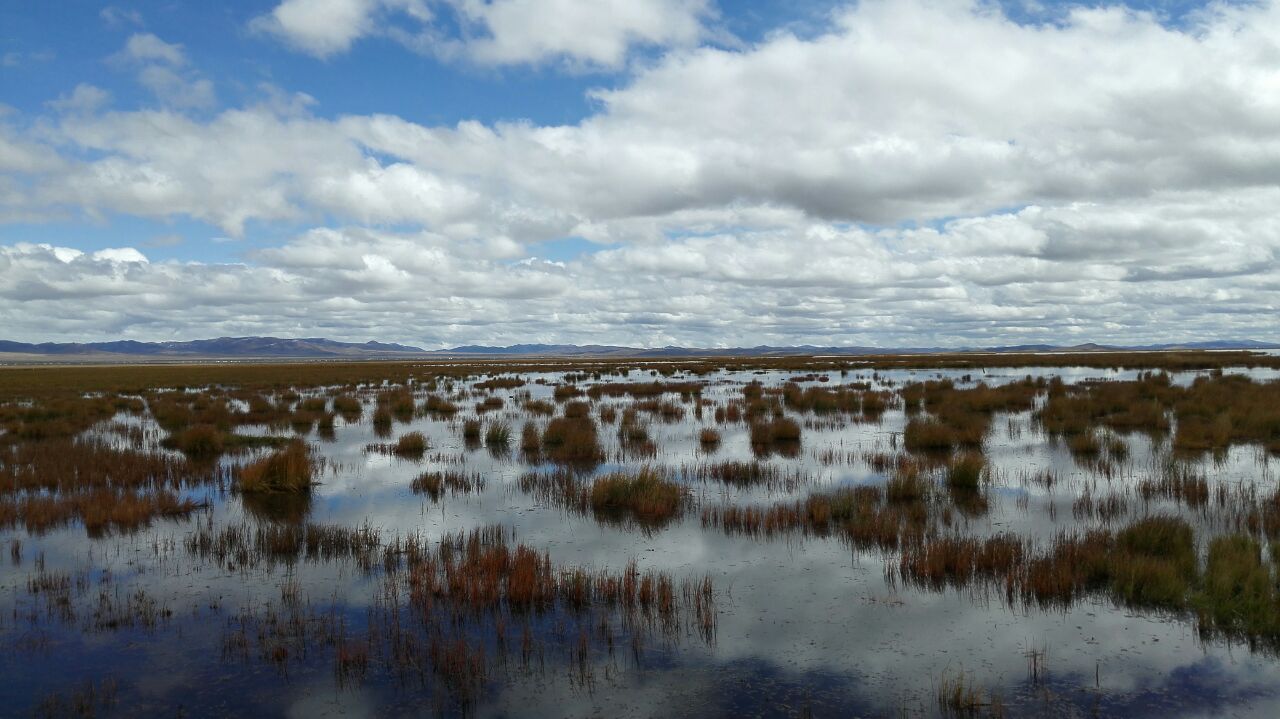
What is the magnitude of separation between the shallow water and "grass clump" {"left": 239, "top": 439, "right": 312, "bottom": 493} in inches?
96.2

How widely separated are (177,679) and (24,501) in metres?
9.47

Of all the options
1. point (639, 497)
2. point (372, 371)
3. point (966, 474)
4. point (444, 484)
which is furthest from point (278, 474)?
point (372, 371)

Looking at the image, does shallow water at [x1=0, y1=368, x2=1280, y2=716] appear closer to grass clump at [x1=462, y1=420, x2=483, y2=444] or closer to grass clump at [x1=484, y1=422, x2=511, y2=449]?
grass clump at [x1=484, y1=422, x2=511, y2=449]

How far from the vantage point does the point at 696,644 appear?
7.21m

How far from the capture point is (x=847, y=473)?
51.6 ft

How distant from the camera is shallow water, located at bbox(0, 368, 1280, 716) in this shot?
6.11 metres

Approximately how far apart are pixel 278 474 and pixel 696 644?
433 inches

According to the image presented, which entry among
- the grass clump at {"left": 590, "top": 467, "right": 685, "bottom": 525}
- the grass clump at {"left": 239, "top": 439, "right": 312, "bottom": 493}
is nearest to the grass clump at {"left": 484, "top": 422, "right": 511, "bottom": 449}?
the grass clump at {"left": 239, "top": 439, "right": 312, "bottom": 493}

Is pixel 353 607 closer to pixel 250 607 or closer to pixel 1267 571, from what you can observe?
pixel 250 607

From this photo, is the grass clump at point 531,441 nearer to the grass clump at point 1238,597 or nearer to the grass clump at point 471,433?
the grass clump at point 471,433

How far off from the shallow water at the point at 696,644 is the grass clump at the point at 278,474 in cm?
244

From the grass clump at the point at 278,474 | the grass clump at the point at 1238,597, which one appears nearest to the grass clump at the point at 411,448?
the grass clump at the point at 278,474

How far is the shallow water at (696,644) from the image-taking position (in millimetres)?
6109

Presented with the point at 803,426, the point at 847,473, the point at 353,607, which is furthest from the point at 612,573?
the point at 803,426
